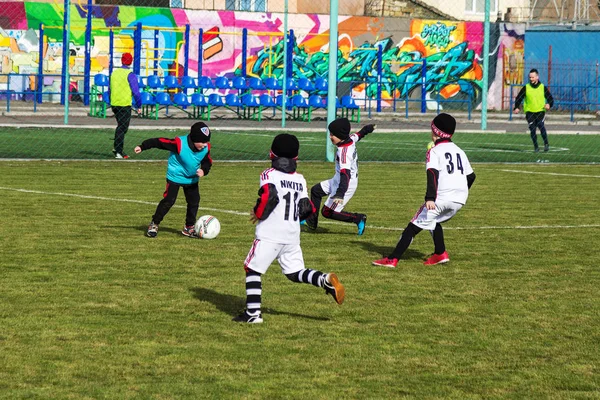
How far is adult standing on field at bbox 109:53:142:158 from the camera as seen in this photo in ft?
71.8

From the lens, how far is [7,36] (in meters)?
42.8

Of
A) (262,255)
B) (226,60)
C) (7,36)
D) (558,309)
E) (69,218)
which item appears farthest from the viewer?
(226,60)

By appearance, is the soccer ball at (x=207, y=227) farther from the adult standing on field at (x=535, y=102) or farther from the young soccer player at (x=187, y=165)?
the adult standing on field at (x=535, y=102)

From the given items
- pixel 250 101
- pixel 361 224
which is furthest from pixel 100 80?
pixel 361 224

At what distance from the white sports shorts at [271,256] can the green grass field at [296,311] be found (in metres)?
0.37

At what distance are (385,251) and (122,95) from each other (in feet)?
39.5

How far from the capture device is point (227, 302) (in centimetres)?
863

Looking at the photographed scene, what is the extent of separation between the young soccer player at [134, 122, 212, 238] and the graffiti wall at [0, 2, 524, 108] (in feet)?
91.8

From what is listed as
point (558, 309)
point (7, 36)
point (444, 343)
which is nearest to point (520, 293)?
point (558, 309)

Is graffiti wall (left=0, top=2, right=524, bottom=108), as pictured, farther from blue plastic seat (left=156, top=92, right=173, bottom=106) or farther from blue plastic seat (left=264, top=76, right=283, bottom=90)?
blue plastic seat (left=156, top=92, right=173, bottom=106)

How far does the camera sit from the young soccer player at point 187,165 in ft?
37.9

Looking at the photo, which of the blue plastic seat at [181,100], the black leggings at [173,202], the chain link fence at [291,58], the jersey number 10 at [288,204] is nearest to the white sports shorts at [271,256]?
the jersey number 10 at [288,204]

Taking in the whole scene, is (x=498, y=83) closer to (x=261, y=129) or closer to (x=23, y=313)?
(x=261, y=129)

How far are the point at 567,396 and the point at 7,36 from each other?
39.3m
